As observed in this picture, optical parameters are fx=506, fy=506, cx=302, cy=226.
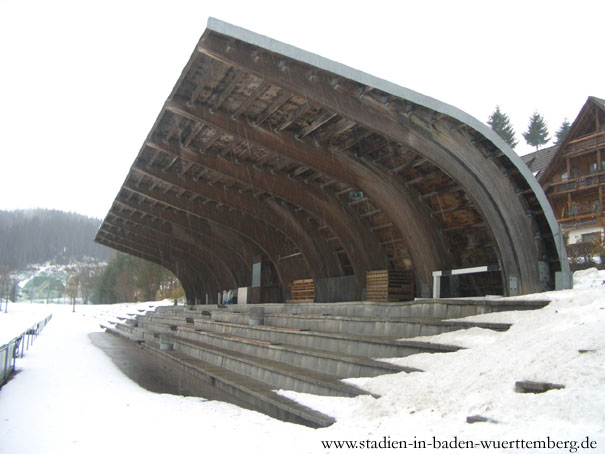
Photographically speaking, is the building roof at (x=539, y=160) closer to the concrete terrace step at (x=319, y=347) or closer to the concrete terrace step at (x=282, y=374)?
the concrete terrace step at (x=319, y=347)

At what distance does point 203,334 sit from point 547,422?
1320 cm

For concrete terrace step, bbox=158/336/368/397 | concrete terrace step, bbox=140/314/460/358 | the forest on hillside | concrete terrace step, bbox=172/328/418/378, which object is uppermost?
the forest on hillside

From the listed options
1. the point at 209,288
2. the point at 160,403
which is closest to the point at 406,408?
the point at 160,403

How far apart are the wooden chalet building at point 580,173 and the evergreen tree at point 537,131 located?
41269mm

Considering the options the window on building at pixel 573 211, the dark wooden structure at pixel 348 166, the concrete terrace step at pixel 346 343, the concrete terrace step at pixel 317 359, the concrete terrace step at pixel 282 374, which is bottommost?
the concrete terrace step at pixel 282 374

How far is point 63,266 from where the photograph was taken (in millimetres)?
182625

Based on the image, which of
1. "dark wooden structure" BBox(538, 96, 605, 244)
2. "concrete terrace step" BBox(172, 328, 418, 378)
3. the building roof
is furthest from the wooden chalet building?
"concrete terrace step" BBox(172, 328, 418, 378)

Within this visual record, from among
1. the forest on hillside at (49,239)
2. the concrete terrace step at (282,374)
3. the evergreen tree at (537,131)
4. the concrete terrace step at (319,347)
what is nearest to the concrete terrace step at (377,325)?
the concrete terrace step at (319,347)

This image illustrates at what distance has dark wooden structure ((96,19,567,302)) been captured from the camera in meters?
10.5

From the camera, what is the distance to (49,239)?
18725 centimetres

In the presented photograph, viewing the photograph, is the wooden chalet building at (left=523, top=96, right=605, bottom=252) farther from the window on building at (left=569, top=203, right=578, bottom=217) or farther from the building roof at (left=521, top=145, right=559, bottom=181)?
the building roof at (left=521, top=145, right=559, bottom=181)

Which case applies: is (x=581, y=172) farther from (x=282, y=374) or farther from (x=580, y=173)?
(x=282, y=374)

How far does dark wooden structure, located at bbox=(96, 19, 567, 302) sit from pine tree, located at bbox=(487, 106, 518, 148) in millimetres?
54646

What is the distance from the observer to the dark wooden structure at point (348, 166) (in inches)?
415
